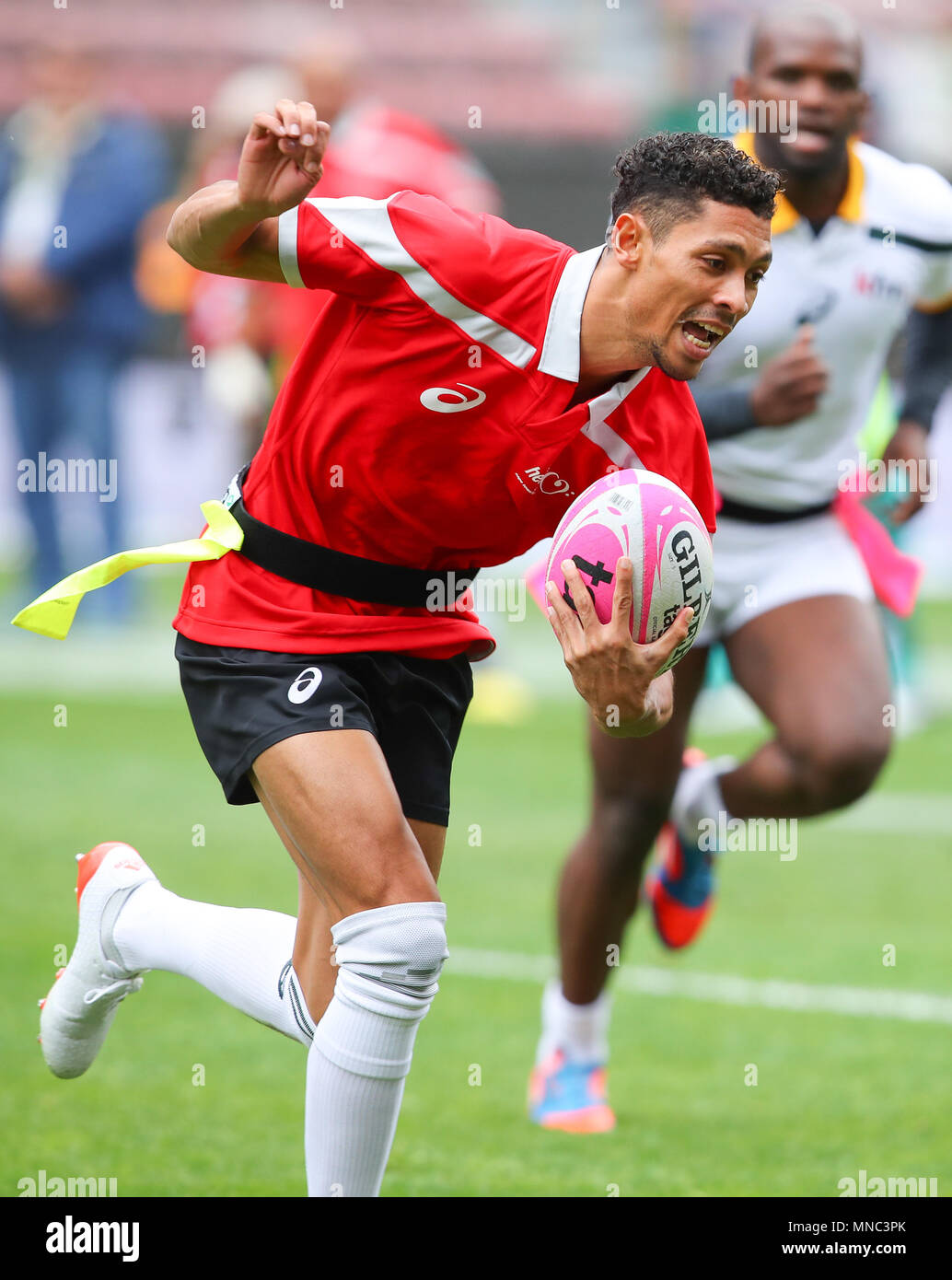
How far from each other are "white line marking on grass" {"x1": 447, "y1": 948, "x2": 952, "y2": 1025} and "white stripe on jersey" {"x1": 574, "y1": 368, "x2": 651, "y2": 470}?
2.51m

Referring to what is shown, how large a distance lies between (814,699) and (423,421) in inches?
68.9

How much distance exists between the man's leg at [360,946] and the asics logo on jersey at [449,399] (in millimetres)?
677

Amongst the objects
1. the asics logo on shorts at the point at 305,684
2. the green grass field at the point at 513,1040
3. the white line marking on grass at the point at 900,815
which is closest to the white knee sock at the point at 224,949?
the green grass field at the point at 513,1040

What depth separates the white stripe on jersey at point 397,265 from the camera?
3654mm

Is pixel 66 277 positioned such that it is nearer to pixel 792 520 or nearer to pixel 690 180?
pixel 792 520

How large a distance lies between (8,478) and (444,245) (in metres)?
14.2

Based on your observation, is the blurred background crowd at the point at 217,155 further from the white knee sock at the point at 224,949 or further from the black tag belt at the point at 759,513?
the white knee sock at the point at 224,949

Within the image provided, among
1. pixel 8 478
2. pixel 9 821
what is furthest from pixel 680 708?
pixel 8 478

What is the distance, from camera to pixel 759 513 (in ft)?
17.8

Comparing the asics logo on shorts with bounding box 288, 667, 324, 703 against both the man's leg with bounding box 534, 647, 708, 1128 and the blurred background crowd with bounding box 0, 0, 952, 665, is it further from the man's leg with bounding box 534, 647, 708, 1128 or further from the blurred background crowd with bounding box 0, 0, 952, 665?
the blurred background crowd with bounding box 0, 0, 952, 665

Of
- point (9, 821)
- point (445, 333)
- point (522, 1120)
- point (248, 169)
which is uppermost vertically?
point (248, 169)

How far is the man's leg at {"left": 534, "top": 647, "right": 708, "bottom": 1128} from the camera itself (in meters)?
5.05

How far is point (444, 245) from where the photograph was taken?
366 cm
